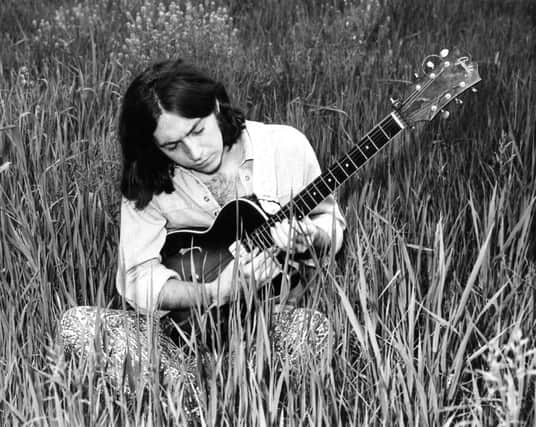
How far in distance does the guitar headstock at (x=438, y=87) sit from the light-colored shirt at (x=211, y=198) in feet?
1.27

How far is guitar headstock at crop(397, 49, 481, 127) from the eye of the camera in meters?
2.06

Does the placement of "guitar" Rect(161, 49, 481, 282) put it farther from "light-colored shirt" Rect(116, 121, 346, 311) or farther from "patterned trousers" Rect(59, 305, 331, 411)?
"patterned trousers" Rect(59, 305, 331, 411)

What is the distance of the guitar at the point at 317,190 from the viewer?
2.08 metres

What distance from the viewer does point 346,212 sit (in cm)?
245

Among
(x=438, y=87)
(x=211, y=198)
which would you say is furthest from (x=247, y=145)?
(x=438, y=87)

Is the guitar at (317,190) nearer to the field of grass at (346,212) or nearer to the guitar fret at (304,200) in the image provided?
the guitar fret at (304,200)

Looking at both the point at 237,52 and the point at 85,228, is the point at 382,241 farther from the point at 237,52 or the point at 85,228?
the point at 237,52

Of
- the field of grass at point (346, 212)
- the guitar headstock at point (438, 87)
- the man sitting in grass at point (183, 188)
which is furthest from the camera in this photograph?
the man sitting in grass at point (183, 188)

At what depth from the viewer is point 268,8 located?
5.48 m

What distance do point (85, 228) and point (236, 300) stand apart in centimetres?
79

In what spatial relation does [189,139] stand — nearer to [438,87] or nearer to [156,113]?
[156,113]

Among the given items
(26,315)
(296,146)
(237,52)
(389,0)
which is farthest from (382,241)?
(389,0)

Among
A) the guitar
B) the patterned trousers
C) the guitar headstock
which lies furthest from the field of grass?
the guitar headstock

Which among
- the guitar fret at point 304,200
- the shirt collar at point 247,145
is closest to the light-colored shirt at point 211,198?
the shirt collar at point 247,145
